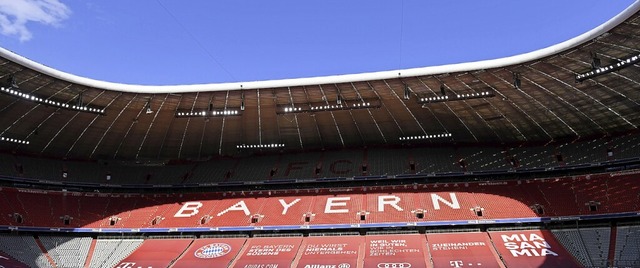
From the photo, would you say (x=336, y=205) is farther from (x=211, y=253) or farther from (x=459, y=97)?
(x=459, y=97)

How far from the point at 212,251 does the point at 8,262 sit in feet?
38.9

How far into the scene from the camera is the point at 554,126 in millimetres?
35844

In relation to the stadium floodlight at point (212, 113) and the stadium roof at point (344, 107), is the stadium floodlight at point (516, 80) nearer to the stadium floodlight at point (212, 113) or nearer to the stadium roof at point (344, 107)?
the stadium roof at point (344, 107)

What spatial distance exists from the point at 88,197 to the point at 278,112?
17.4 metres

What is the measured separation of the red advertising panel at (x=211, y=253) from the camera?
31297 millimetres

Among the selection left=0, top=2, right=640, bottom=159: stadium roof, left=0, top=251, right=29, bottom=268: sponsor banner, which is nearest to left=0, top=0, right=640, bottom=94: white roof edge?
left=0, top=2, right=640, bottom=159: stadium roof

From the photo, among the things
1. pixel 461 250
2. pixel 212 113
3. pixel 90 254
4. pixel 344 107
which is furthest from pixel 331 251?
pixel 90 254

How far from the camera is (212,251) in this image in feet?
108

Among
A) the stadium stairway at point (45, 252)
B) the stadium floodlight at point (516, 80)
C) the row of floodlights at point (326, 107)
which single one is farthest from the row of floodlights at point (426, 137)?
the stadium stairway at point (45, 252)

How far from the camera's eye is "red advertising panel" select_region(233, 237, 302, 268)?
99.5ft

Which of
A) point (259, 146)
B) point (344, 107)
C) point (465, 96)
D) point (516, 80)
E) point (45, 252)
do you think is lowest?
point (45, 252)

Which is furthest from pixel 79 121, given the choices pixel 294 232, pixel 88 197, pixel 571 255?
pixel 571 255

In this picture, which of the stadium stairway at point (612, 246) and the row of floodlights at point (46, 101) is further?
the row of floodlights at point (46, 101)

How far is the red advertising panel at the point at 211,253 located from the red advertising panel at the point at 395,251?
875cm
